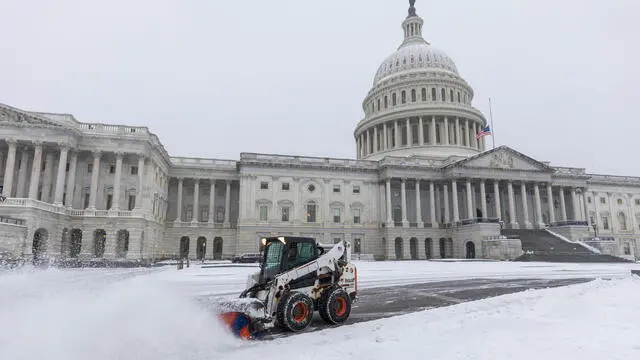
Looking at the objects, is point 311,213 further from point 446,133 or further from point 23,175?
point 23,175

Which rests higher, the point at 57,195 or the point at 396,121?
the point at 396,121

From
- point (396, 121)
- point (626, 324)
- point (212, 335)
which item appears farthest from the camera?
point (396, 121)

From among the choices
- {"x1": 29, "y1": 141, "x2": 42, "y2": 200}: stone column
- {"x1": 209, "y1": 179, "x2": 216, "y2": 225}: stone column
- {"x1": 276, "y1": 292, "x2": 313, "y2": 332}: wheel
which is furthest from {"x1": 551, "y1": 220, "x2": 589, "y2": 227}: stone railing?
{"x1": 29, "y1": 141, "x2": 42, "y2": 200}: stone column

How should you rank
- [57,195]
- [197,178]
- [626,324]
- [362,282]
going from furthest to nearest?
[197,178] < [57,195] < [362,282] < [626,324]

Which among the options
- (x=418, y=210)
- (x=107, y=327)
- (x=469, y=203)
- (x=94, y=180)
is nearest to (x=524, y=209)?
(x=469, y=203)

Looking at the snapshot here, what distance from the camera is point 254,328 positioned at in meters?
9.75

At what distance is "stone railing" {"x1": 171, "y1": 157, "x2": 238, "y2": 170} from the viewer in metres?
59.7

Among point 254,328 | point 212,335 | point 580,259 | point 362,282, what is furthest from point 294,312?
point 580,259

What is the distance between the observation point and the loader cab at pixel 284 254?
35.1 ft

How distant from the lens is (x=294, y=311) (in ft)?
33.8

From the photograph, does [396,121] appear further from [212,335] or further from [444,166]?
[212,335]

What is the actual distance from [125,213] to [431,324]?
42.0m

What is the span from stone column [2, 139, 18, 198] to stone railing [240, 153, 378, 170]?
26373 mm

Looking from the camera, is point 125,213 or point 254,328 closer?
point 254,328
